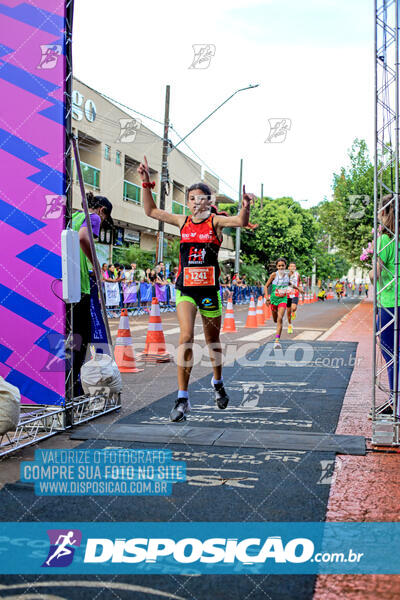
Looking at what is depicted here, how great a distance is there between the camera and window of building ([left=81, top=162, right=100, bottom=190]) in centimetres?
2666

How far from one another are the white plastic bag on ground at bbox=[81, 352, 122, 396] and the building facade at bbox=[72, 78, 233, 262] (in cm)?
1842

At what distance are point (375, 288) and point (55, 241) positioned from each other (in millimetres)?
2460

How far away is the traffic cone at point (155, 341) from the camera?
10.2m

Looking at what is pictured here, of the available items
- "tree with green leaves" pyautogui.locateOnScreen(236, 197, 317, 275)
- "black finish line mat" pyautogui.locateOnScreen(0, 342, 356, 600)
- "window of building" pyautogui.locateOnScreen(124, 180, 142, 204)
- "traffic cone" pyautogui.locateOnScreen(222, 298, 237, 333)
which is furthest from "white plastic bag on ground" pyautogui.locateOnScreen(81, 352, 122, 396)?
"tree with green leaves" pyautogui.locateOnScreen(236, 197, 317, 275)

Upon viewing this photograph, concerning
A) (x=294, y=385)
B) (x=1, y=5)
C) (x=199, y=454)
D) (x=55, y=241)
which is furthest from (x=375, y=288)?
(x=1, y=5)

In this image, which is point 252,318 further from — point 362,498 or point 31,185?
point 362,498

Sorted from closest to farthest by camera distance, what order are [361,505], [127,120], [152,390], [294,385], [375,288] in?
[361,505] < [375,288] < [152,390] < [294,385] < [127,120]

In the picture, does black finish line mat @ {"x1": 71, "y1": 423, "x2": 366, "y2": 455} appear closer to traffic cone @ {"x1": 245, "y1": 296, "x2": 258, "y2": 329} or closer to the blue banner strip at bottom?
the blue banner strip at bottom

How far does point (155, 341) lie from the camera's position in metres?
10.5

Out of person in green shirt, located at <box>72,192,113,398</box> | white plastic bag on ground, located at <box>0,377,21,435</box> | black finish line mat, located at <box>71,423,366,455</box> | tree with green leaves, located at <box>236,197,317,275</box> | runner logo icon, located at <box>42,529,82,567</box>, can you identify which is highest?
tree with green leaves, located at <box>236,197,317,275</box>

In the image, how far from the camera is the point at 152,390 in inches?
292

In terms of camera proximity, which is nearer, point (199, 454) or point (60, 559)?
point (60, 559)

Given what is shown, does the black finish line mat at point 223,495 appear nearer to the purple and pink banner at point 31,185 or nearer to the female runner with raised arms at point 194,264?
the female runner with raised arms at point 194,264

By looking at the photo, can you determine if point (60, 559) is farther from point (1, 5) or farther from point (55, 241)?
point (1, 5)
